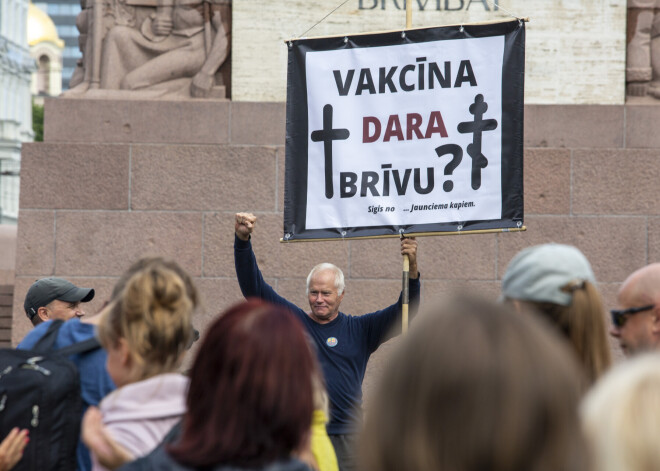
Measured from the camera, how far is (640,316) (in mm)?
3209

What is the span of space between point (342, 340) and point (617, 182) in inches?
133

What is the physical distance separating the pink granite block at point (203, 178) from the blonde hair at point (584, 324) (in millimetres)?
5473

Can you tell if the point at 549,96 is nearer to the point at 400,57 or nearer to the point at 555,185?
the point at 555,185

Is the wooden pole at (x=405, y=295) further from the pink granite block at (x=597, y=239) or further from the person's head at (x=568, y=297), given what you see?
the pink granite block at (x=597, y=239)

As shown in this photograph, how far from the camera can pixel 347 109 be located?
5.89 meters

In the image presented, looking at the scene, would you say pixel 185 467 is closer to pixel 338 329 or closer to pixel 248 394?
pixel 248 394

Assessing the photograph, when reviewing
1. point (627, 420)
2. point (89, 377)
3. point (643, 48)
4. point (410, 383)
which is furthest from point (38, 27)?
point (627, 420)

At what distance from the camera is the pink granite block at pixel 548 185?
26.7 feet

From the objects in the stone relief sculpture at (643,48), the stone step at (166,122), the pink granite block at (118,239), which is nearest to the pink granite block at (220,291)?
the pink granite block at (118,239)

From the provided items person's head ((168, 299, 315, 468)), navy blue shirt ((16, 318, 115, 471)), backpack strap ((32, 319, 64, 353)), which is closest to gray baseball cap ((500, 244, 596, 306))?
person's head ((168, 299, 315, 468))

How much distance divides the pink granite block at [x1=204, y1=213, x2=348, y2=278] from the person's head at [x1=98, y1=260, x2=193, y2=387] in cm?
525

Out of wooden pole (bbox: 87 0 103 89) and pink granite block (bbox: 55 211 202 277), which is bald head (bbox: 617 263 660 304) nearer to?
pink granite block (bbox: 55 211 202 277)

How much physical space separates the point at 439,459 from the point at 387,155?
4168mm

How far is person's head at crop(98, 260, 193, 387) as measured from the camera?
2.85m
